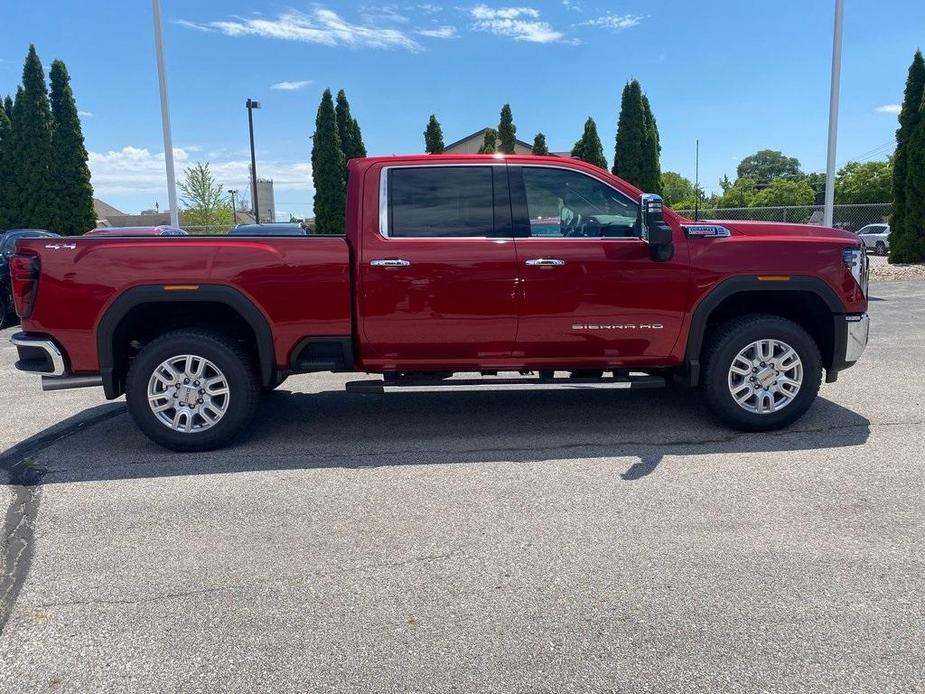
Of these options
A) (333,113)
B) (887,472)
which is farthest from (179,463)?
(333,113)

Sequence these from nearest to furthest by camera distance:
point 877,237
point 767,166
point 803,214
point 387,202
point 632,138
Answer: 1. point 387,202
2. point 632,138
3. point 877,237
4. point 803,214
5. point 767,166

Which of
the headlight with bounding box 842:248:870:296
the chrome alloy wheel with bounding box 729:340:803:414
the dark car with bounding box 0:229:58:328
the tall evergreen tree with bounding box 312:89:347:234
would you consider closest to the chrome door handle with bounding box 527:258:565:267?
the chrome alloy wheel with bounding box 729:340:803:414

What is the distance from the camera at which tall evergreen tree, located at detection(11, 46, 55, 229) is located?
78.7 feet

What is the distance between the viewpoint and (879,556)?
11.0 ft

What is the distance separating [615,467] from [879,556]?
161cm

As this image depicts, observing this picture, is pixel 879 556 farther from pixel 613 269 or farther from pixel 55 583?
pixel 55 583

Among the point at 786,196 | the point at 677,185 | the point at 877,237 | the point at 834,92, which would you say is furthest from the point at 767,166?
the point at 834,92

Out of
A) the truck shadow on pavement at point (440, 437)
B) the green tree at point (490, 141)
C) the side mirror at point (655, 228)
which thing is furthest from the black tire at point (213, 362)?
the green tree at point (490, 141)

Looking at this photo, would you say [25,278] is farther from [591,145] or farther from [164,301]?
[591,145]

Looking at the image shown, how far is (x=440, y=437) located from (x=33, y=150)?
24.6 metres

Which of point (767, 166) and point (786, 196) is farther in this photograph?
point (767, 166)

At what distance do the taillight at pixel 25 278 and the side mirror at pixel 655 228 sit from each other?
13.6ft

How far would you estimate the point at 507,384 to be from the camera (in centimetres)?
524

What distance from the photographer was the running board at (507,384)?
17.0ft
